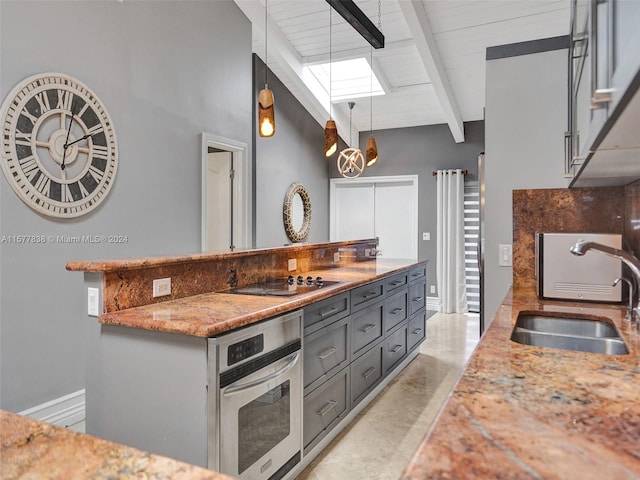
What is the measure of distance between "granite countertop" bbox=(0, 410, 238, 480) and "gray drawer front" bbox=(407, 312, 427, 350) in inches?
137

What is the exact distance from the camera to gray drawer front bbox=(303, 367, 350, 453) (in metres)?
2.31

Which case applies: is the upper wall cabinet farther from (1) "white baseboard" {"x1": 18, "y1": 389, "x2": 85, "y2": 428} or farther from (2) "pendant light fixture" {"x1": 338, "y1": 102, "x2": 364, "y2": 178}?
(2) "pendant light fixture" {"x1": 338, "y1": 102, "x2": 364, "y2": 178}

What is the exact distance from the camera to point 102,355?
75.7 inches

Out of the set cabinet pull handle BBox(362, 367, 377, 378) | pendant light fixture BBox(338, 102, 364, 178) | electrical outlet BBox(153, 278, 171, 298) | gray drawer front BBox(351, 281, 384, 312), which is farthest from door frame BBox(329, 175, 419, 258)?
electrical outlet BBox(153, 278, 171, 298)

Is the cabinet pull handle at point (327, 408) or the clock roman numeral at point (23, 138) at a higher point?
the clock roman numeral at point (23, 138)

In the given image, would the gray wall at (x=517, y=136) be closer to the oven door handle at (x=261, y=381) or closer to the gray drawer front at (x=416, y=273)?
the gray drawer front at (x=416, y=273)

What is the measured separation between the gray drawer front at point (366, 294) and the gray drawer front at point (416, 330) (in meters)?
0.93

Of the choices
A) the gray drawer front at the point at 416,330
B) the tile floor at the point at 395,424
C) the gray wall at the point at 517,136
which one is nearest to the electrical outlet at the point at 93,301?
the tile floor at the point at 395,424

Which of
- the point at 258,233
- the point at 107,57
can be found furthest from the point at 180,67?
the point at 258,233

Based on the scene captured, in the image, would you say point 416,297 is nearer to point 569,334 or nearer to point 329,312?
point 329,312

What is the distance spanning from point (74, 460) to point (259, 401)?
1.25 metres

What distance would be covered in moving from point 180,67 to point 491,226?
2.88 meters

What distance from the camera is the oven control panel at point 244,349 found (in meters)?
1.72

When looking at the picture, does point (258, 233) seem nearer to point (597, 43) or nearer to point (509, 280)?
point (509, 280)
